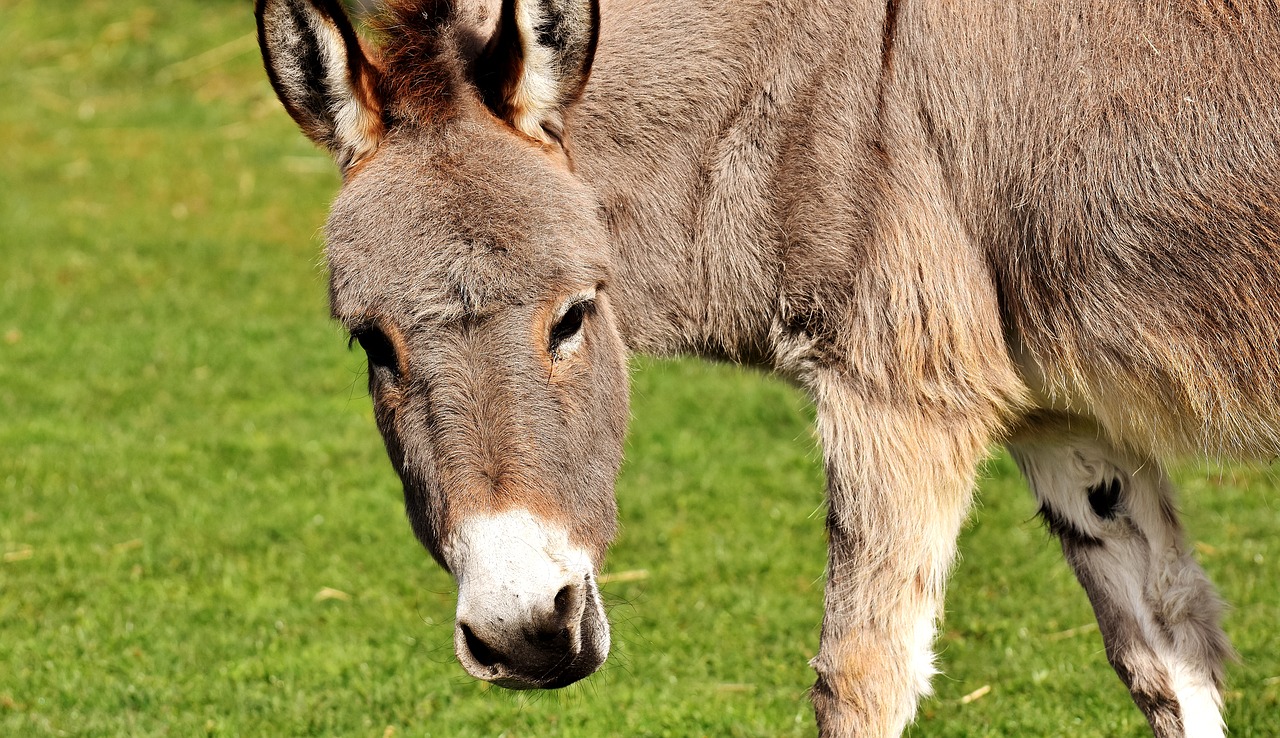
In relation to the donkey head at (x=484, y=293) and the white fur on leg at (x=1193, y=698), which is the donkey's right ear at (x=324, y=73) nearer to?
the donkey head at (x=484, y=293)

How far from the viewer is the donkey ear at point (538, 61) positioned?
10.1 ft

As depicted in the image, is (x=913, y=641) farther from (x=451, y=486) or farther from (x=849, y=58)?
(x=849, y=58)

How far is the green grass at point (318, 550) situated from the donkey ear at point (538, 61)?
1044 mm

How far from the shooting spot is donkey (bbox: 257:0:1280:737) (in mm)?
2938

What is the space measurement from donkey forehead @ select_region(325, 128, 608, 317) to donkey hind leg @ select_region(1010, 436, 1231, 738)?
1521 millimetres

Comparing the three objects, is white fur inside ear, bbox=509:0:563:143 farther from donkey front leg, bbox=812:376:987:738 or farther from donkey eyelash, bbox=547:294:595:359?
donkey front leg, bbox=812:376:987:738

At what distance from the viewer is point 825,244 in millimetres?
3279

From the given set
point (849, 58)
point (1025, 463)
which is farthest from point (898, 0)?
point (1025, 463)

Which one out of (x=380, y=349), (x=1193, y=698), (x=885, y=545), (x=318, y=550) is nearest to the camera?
(x=380, y=349)

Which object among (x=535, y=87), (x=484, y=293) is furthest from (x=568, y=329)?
(x=535, y=87)

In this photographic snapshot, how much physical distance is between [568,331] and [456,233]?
0.35 m

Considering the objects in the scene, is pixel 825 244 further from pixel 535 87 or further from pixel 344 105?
pixel 344 105

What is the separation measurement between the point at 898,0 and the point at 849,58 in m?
0.19

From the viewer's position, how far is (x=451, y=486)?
9.45ft
